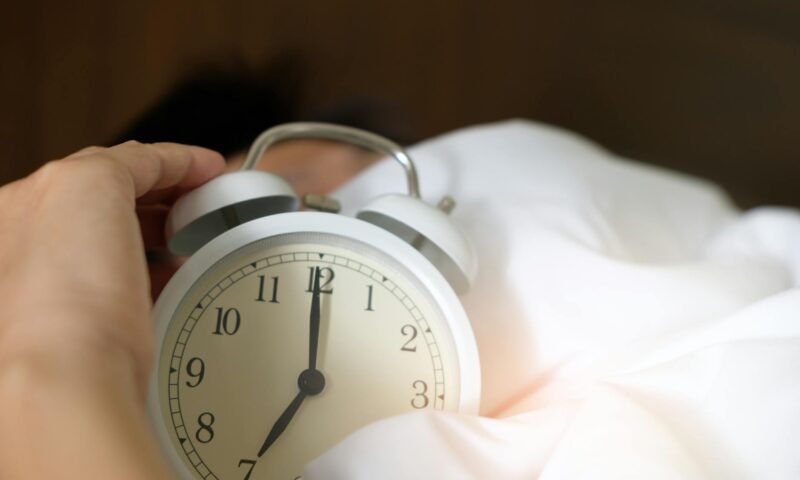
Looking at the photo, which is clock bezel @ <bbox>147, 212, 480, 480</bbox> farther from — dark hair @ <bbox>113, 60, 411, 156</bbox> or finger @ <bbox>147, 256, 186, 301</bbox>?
dark hair @ <bbox>113, 60, 411, 156</bbox>

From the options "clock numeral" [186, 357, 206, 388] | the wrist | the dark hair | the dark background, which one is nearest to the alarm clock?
"clock numeral" [186, 357, 206, 388]

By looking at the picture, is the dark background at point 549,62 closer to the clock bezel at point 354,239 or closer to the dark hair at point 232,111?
the dark hair at point 232,111

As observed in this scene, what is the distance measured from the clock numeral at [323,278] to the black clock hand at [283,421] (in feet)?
0.27

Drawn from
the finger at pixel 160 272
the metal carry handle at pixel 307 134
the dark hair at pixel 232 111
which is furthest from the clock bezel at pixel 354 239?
the dark hair at pixel 232 111

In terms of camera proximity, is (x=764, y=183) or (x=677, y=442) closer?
(x=677, y=442)

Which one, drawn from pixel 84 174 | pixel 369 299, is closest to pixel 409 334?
pixel 369 299

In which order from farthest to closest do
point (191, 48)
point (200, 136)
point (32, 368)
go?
point (191, 48)
point (200, 136)
point (32, 368)

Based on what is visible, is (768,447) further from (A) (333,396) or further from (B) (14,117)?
(B) (14,117)

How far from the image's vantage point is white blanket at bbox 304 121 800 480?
600mm

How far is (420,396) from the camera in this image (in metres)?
0.67

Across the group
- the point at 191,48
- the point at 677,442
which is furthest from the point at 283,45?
the point at 677,442

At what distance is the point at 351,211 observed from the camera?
3.11 ft

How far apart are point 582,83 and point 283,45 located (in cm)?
56

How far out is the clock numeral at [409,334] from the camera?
0.68m
